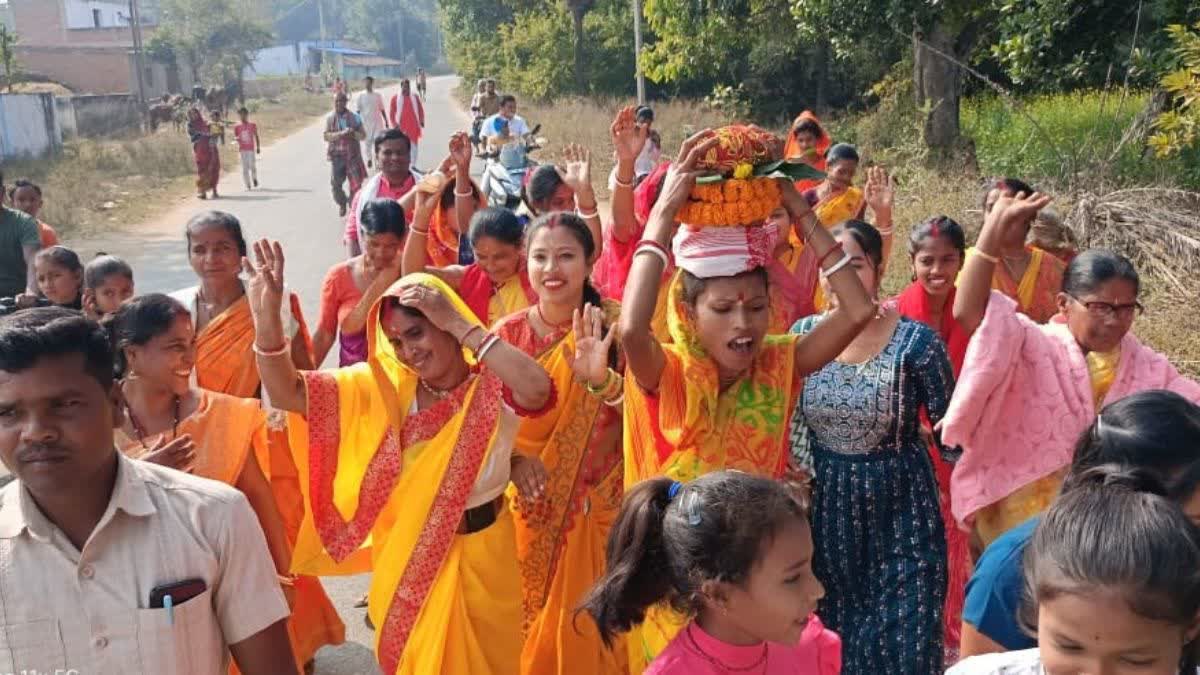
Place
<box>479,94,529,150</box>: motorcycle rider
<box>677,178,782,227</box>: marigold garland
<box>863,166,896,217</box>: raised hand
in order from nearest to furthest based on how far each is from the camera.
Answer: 1. <box>677,178,782,227</box>: marigold garland
2. <box>863,166,896,217</box>: raised hand
3. <box>479,94,529,150</box>: motorcycle rider

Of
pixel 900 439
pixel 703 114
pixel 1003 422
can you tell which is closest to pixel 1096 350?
pixel 1003 422

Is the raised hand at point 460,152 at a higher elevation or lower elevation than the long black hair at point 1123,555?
higher

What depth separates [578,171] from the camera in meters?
5.64

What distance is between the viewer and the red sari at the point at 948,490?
409 cm

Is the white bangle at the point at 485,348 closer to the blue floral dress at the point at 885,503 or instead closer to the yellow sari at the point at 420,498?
the yellow sari at the point at 420,498

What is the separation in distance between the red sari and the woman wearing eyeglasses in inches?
8.0

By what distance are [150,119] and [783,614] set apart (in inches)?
1529

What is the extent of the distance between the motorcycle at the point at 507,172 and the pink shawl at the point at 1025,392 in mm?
5638

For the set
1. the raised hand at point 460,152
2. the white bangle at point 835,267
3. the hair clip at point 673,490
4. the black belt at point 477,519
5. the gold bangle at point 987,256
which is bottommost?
the black belt at point 477,519

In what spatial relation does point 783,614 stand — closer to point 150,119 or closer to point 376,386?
point 376,386

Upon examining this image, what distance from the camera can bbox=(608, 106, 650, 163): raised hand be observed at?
4.97 meters

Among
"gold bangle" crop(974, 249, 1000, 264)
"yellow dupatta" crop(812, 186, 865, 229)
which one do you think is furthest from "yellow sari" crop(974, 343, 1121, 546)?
"yellow dupatta" crop(812, 186, 865, 229)

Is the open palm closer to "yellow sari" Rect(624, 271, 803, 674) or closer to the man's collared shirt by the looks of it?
"yellow sari" Rect(624, 271, 803, 674)

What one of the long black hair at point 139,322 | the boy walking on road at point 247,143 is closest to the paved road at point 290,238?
the boy walking on road at point 247,143
